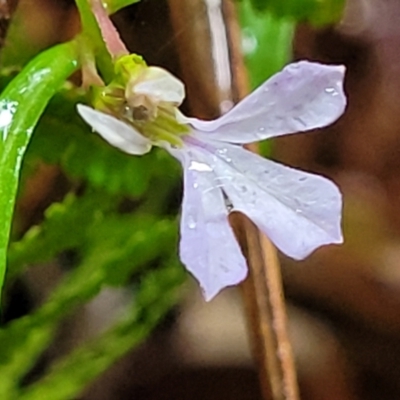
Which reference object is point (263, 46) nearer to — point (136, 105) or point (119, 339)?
point (119, 339)

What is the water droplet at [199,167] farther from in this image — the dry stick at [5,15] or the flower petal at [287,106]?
the dry stick at [5,15]

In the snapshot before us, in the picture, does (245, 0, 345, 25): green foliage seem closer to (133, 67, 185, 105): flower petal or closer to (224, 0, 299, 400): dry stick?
(224, 0, 299, 400): dry stick

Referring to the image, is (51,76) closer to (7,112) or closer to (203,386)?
(7,112)

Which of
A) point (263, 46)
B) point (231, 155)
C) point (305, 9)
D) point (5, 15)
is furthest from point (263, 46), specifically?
point (231, 155)

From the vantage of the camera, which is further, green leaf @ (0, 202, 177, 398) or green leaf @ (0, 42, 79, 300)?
green leaf @ (0, 202, 177, 398)

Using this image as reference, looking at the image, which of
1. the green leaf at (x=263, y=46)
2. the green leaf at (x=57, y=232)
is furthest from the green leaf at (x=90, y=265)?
the green leaf at (x=263, y=46)

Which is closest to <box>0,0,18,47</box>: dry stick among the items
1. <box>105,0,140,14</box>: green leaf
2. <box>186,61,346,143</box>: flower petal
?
<box>105,0,140,14</box>: green leaf
